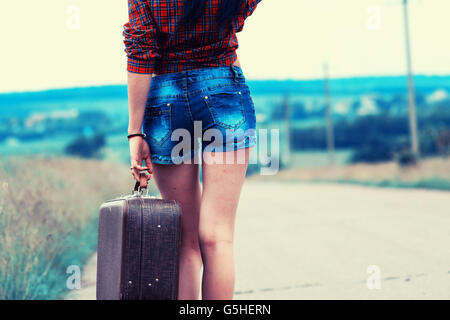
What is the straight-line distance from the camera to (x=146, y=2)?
2.25 m

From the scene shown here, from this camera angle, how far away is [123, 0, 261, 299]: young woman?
7.30ft

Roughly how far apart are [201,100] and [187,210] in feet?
1.56

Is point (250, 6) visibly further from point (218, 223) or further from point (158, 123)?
point (218, 223)

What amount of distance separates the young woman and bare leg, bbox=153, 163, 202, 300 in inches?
2.7

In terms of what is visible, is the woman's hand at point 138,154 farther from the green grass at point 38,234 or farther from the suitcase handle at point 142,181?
the green grass at point 38,234

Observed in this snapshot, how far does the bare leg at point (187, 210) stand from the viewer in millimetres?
2406

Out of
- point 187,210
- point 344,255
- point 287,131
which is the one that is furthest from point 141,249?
point 287,131

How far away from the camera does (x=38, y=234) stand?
14.5 ft

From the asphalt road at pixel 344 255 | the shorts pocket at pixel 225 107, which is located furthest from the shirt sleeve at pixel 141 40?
the asphalt road at pixel 344 255

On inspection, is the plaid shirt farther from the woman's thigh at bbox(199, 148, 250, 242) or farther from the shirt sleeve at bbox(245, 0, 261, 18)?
the woman's thigh at bbox(199, 148, 250, 242)
